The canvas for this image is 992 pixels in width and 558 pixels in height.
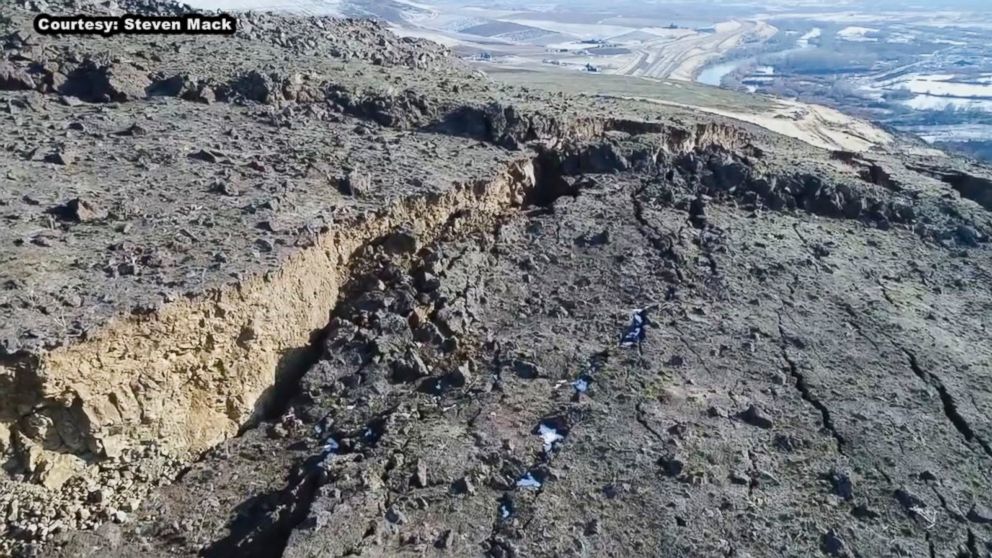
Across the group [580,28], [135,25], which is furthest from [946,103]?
[580,28]

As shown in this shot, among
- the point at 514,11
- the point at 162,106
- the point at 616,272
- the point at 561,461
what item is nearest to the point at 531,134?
the point at 616,272

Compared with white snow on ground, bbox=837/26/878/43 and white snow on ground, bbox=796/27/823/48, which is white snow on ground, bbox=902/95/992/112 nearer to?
white snow on ground, bbox=796/27/823/48

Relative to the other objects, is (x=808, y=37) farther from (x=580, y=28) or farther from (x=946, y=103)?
(x=946, y=103)

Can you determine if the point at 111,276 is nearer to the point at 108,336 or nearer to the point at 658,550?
the point at 108,336

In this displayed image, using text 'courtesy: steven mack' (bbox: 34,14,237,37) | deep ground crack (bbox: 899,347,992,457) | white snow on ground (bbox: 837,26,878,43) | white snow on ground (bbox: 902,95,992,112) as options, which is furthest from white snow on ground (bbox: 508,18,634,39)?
deep ground crack (bbox: 899,347,992,457)

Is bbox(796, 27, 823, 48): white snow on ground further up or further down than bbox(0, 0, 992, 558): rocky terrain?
further up

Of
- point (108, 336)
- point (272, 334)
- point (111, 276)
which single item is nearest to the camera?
point (108, 336)
